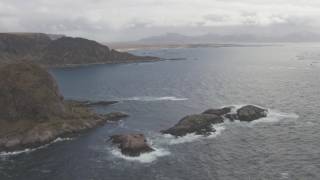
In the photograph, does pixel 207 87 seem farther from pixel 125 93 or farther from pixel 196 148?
pixel 196 148

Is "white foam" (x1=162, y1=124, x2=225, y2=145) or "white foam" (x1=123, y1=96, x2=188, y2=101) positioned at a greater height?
"white foam" (x1=123, y1=96, x2=188, y2=101)

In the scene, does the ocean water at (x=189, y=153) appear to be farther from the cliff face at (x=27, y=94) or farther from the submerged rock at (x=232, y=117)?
the cliff face at (x=27, y=94)

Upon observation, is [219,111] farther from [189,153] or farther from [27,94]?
[27,94]

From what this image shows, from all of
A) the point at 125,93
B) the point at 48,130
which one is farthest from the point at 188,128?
the point at 125,93

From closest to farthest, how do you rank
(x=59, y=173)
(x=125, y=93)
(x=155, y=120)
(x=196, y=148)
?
(x=59, y=173)
(x=196, y=148)
(x=155, y=120)
(x=125, y=93)

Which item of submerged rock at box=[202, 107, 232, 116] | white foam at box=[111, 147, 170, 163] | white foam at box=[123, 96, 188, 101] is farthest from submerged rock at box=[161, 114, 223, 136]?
white foam at box=[123, 96, 188, 101]

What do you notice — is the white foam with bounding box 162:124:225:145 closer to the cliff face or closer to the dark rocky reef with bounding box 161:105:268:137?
the dark rocky reef with bounding box 161:105:268:137
